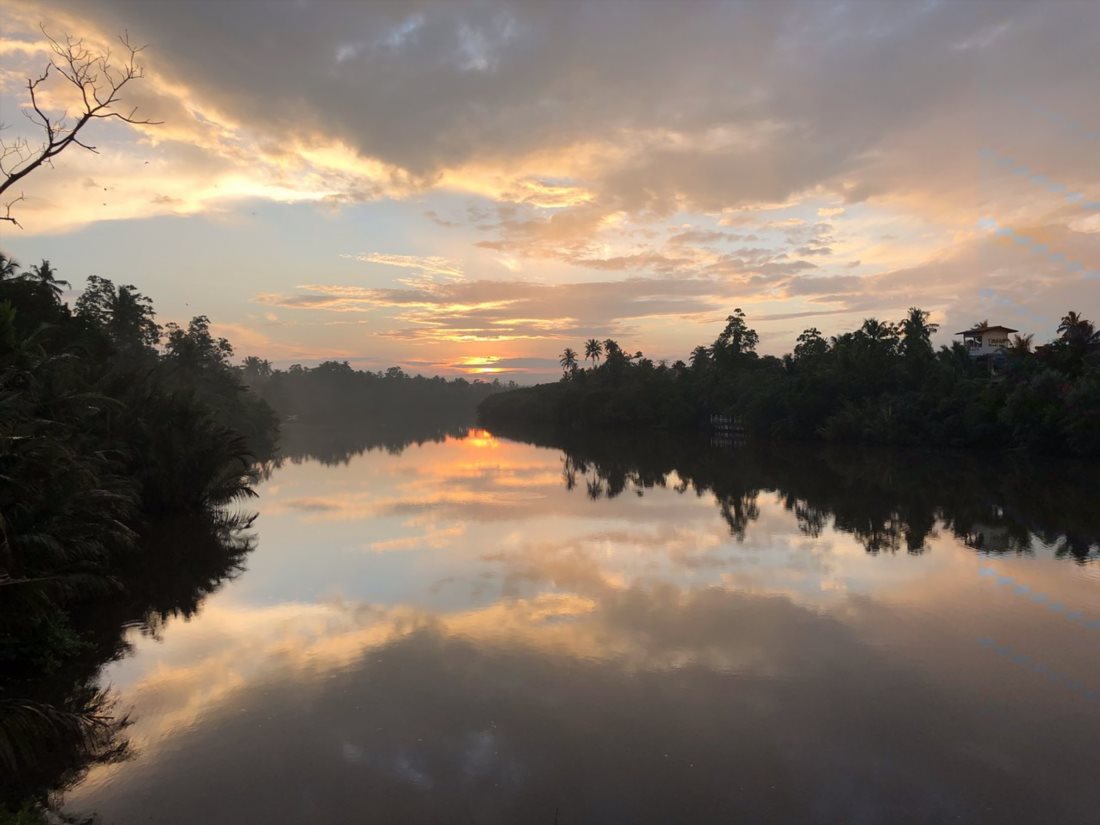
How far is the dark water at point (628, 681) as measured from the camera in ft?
22.9

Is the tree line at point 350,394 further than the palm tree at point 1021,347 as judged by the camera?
Yes

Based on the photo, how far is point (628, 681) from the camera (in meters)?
9.88

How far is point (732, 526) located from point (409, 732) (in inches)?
647

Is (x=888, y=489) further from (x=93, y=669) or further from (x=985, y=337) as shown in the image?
(x=985, y=337)

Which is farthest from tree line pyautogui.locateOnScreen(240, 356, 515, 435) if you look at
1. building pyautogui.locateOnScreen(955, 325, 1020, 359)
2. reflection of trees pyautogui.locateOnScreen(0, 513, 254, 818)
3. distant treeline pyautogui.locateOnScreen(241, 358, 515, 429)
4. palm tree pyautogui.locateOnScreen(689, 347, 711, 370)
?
reflection of trees pyautogui.locateOnScreen(0, 513, 254, 818)

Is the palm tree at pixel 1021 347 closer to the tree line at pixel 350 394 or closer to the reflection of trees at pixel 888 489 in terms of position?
the reflection of trees at pixel 888 489

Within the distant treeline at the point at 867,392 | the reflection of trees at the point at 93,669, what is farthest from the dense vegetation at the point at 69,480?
the distant treeline at the point at 867,392

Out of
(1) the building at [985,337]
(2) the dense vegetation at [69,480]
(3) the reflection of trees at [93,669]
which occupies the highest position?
(1) the building at [985,337]

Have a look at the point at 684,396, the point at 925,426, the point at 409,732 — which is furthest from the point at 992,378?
the point at 409,732

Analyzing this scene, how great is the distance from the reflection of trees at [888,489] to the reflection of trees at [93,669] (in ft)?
50.9

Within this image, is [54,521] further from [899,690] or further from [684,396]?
[684,396]

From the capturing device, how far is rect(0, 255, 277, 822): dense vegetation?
767 cm

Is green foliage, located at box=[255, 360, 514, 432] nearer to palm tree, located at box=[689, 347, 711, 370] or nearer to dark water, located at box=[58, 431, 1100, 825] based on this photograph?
palm tree, located at box=[689, 347, 711, 370]

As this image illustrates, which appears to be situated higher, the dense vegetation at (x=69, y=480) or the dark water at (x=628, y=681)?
the dense vegetation at (x=69, y=480)
